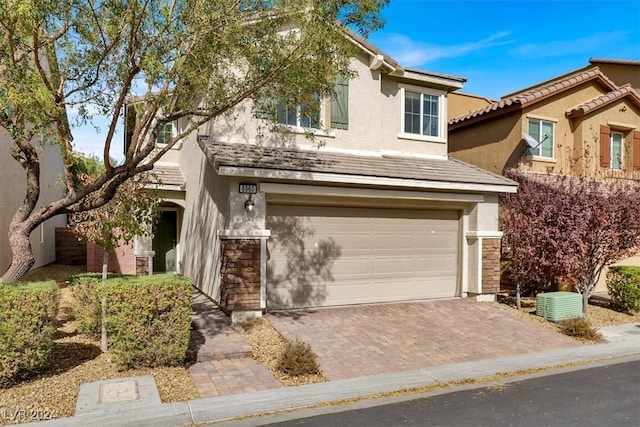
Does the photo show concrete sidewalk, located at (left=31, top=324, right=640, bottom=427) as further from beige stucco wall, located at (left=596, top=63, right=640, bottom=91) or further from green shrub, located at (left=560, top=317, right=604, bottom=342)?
beige stucco wall, located at (left=596, top=63, right=640, bottom=91)

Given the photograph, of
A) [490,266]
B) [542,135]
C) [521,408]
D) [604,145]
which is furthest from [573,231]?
[521,408]

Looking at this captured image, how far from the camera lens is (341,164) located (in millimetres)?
10492

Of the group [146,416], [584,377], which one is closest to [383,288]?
[584,377]

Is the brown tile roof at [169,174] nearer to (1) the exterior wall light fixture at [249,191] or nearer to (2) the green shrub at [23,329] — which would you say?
(1) the exterior wall light fixture at [249,191]

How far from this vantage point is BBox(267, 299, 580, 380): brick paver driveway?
7730 millimetres

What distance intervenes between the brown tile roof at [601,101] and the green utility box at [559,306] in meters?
7.26

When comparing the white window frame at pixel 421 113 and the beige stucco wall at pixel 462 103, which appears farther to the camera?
the beige stucco wall at pixel 462 103

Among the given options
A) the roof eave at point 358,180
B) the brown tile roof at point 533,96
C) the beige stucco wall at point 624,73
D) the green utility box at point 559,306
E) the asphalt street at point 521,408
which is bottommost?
the asphalt street at point 521,408

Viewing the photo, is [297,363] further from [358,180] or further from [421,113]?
[421,113]

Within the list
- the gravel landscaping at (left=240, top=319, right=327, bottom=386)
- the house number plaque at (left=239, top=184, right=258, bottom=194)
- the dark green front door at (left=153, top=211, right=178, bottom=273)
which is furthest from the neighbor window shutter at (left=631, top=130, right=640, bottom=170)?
the dark green front door at (left=153, top=211, right=178, bottom=273)

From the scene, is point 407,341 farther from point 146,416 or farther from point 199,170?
point 199,170

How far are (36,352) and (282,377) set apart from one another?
341cm

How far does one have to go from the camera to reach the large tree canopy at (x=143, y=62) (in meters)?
6.25

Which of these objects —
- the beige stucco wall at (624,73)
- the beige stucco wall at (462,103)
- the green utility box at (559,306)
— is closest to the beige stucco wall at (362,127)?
the green utility box at (559,306)
